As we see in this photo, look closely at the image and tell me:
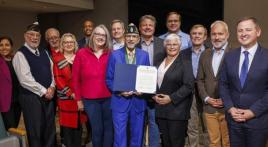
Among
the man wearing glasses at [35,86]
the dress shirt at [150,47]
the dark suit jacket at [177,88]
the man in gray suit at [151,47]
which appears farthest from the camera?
the dress shirt at [150,47]

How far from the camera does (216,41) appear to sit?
2.98 meters

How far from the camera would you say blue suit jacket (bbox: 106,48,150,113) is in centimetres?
298

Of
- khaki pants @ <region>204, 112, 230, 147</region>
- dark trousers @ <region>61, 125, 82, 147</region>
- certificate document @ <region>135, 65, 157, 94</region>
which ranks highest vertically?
certificate document @ <region>135, 65, 157, 94</region>

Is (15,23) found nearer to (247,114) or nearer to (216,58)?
(216,58)

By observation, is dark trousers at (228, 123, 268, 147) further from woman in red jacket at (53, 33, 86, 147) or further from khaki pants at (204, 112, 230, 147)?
woman in red jacket at (53, 33, 86, 147)

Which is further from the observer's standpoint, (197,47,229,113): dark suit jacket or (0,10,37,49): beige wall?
(0,10,37,49): beige wall

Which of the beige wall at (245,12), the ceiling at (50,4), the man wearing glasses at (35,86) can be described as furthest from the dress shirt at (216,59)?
the ceiling at (50,4)

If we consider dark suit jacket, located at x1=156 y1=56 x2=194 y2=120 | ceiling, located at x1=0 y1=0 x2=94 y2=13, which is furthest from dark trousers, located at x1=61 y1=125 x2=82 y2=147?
ceiling, located at x1=0 y1=0 x2=94 y2=13

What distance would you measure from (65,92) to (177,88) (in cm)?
125

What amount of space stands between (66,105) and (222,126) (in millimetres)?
1642

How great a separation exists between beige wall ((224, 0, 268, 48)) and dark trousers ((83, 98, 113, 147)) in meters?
4.33

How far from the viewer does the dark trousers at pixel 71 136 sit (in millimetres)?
3463

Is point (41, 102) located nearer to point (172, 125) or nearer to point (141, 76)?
point (141, 76)

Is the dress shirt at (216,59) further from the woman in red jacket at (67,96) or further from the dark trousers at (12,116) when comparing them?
the dark trousers at (12,116)
